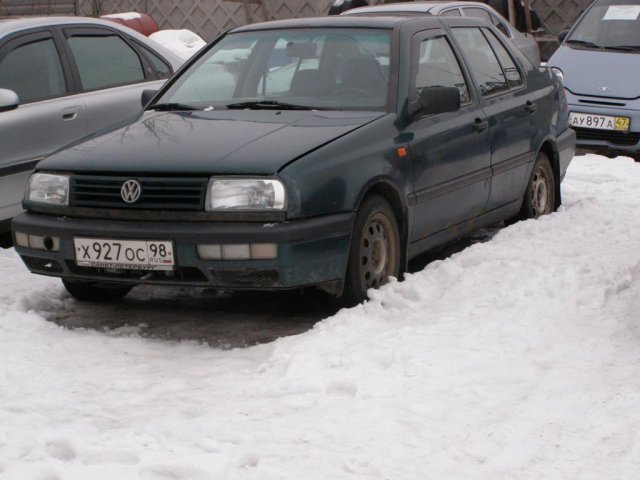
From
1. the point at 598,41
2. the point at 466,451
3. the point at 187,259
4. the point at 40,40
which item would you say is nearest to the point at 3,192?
the point at 40,40

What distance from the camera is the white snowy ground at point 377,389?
3.83 metres

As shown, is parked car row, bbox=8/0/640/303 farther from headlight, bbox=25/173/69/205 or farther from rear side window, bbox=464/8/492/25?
rear side window, bbox=464/8/492/25

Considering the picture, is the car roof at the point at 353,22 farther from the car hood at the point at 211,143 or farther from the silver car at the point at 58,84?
the silver car at the point at 58,84

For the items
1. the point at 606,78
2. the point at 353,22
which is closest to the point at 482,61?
the point at 353,22

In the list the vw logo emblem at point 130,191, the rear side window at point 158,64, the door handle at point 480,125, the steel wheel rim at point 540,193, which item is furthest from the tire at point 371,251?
the rear side window at point 158,64

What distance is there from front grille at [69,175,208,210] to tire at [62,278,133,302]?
667 mm

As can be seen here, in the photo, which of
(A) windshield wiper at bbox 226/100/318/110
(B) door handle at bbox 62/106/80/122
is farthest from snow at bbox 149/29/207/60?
(A) windshield wiper at bbox 226/100/318/110

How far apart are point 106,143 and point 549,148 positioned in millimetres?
3336

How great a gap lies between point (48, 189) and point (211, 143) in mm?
807

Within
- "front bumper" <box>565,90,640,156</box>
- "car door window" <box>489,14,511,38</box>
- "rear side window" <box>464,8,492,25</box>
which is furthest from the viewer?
"car door window" <box>489,14,511,38</box>

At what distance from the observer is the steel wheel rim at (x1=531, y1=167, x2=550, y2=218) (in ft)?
26.1

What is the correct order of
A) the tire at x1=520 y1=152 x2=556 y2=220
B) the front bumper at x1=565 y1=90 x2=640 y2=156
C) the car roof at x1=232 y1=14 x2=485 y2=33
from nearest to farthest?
1. the car roof at x1=232 y1=14 x2=485 y2=33
2. the tire at x1=520 y1=152 x2=556 y2=220
3. the front bumper at x1=565 y1=90 x2=640 y2=156

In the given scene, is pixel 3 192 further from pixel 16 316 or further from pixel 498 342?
pixel 498 342

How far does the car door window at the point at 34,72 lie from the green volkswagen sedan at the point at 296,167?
45.5 inches
